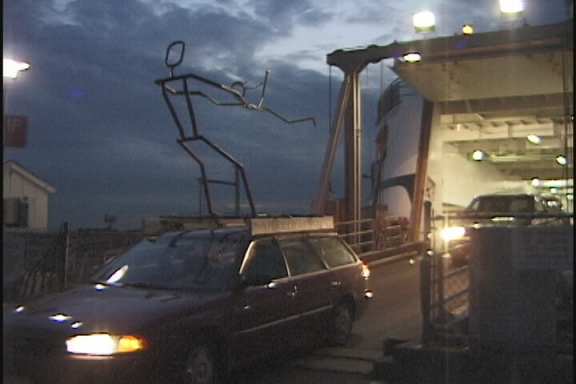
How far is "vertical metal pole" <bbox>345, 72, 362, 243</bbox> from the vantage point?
65.6 ft

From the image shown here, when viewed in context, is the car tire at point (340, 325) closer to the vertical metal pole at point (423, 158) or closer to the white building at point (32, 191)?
the white building at point (32, 191)

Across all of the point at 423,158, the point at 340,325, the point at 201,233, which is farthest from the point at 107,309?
the point at 423,158

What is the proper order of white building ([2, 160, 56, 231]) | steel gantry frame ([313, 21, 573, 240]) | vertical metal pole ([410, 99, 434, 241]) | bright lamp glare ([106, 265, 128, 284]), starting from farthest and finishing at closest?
vertical metal pole ([410, 99, 434, 241]), steel gantry frame ([313, 21, 573, 240]), white building ([2, 160, 56, 231]), bright lamp glare ([106, 265, 128, 284])

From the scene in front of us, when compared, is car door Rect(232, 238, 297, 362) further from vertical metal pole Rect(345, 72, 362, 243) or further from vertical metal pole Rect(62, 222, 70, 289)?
vertical metal pole Rect(345, 72, 362, 243)

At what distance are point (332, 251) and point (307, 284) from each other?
44.3 inches

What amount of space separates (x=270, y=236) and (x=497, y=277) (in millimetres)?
2725

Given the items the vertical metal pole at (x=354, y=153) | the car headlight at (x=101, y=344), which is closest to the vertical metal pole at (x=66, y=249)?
the car headlight at (x=101, y=344)

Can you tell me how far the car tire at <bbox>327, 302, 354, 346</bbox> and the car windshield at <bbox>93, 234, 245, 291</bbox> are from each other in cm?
177

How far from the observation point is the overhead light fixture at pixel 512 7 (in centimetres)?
1429

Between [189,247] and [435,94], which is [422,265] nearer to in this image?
[189,247]

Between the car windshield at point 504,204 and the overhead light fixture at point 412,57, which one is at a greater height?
the overhead light fixture at point 412,57

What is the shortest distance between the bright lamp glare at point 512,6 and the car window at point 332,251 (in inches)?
264

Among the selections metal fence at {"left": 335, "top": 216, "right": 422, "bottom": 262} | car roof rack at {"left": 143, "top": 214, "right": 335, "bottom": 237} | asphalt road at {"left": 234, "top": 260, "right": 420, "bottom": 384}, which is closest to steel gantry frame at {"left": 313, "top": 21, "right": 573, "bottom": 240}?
metal fence at {"left": 335, "top": 216, "right": 422, "bottom": 262}

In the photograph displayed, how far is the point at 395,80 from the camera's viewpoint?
26078 mm
